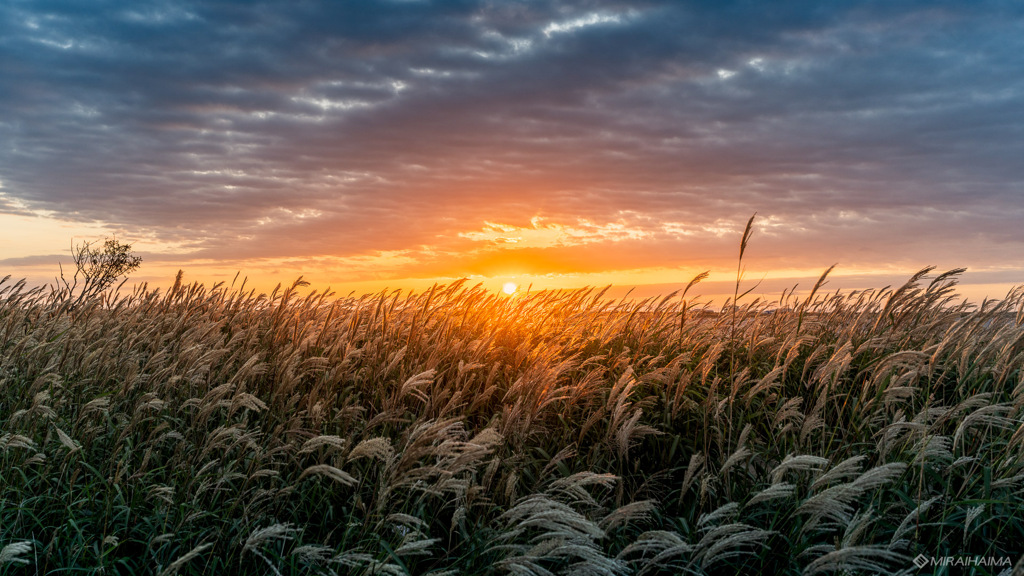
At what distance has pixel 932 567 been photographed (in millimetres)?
3359

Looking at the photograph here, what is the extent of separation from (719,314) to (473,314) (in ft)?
10.1

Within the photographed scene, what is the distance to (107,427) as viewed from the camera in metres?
4.63

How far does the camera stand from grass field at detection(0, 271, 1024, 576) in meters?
3.26

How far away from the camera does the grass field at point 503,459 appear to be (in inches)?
128

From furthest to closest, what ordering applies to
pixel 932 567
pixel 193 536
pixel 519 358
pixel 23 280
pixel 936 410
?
pixel 23 280 < pixel 519 358 < pixel 936 410 < pixel 193 536 < pixel 932 567

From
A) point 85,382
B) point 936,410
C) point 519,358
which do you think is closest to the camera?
point 936,410

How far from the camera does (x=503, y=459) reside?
4.07 m

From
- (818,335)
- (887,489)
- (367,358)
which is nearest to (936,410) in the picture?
(887,489)

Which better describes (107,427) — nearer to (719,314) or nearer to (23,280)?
(23,280)

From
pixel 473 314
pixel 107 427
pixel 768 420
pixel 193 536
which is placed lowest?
pixel 193 536

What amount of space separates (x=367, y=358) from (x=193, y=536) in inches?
93.6

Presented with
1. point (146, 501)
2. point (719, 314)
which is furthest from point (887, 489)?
point (146, 501)

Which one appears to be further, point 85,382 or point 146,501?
point 85,382

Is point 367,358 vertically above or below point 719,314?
below
